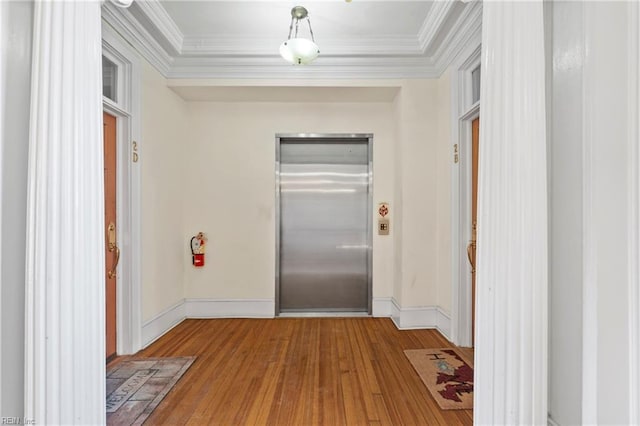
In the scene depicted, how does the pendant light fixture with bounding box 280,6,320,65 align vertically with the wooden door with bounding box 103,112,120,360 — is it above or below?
above

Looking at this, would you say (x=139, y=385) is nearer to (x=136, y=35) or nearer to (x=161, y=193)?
(x=161, y=193)

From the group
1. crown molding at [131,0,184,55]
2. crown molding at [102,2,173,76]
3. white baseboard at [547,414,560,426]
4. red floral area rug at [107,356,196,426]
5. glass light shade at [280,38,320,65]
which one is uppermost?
crown molding at [131,0,184,55]

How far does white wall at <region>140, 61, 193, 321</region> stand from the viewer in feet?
9.78

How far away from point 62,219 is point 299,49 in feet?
6.78

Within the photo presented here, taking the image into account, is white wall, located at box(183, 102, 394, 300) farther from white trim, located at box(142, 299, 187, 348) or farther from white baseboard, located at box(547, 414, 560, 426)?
white baseboard, located at box(547, 414, 560, 426)

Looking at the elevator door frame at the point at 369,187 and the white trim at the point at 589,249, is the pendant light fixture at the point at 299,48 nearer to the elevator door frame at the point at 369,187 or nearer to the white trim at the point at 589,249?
the elevator door frame at the point at 369,187

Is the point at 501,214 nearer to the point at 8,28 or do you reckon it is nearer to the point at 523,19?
the point at 523,19

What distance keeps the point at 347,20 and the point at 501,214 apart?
2.44m

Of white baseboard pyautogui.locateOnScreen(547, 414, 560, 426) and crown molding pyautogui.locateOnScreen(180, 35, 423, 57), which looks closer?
white baseboard pyautogui.locateOnScreen(547, 414, 560, 426)

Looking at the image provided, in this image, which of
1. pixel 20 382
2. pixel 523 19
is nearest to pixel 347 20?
pixel 523 19

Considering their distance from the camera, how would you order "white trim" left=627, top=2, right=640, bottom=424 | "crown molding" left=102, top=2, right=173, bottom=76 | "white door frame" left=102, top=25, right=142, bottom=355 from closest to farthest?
"white trim" left=627, top=2, right=640, bottom=424
"crown molding" left=102, top=2, right=173, bottom=76
"white door frame" left=102, top=25, right=142, bottom=355

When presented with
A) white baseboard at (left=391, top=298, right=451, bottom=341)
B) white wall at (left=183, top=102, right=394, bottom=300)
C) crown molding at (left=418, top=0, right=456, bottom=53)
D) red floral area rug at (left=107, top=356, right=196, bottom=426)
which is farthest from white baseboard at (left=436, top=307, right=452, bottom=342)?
crown molding at (left=418, top=0, right=456, bottom=53)

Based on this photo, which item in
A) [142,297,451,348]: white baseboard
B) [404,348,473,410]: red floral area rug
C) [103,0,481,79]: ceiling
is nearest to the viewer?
[404,348,473,410]: red floral area rug

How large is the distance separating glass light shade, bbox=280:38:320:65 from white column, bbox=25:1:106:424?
59.3 inches
